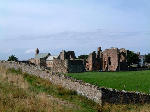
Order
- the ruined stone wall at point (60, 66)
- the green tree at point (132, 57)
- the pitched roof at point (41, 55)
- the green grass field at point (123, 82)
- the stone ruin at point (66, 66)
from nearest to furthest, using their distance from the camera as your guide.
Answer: the green grass field at point (123, 82)
the ruined stone wall at point (60, 66)
the stone ruin at point (66, 66)
the green tree at point (132, 57)
the pitched roof at point (41, 55)

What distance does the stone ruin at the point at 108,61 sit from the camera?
7844 cm

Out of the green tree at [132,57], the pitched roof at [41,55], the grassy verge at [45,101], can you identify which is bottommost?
the grassy verge at [45,101]

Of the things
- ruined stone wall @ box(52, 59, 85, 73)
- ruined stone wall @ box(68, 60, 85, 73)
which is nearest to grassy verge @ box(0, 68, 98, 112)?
ruined stone wall @ box(52, 59, 85, 73)

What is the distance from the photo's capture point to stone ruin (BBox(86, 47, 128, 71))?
257ft

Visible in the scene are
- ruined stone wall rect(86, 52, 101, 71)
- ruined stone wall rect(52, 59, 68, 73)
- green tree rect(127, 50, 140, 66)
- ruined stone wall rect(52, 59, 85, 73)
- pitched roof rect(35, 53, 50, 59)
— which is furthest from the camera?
pitched roof rect(35, 53, 50, 59)

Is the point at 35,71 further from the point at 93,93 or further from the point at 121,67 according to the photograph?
the point at 121,67

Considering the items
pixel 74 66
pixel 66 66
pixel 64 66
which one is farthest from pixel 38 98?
pixel 74 66

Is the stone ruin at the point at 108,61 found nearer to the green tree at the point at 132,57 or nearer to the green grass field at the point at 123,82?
the green tree at the point at 132,57

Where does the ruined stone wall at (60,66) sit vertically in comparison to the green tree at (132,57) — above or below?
below

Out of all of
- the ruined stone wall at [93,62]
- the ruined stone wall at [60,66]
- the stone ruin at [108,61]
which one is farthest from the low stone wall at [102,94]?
the ruined stone wall at [93,62]

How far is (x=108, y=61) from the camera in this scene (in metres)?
80.9

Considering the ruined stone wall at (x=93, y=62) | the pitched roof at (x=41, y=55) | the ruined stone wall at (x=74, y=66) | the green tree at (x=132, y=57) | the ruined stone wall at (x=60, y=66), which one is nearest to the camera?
the ruined stone wall at (x=60, y=66)

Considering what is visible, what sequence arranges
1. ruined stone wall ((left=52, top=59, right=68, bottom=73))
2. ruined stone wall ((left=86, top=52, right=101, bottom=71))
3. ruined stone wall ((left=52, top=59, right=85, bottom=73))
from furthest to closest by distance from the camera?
1. ruined stone wall ((left=86, top=52, right=101, bottom=71))
2. ruined stone wall ((left=52, top=59, right=68, bottom=73))
3. ruined stone wall ((left=52, top=59, right=85, bottom=73))

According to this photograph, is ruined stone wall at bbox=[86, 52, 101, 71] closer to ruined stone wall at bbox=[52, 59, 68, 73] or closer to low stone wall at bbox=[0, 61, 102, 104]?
ruined stone wall at bbox=[52, 59, 68, 73]
